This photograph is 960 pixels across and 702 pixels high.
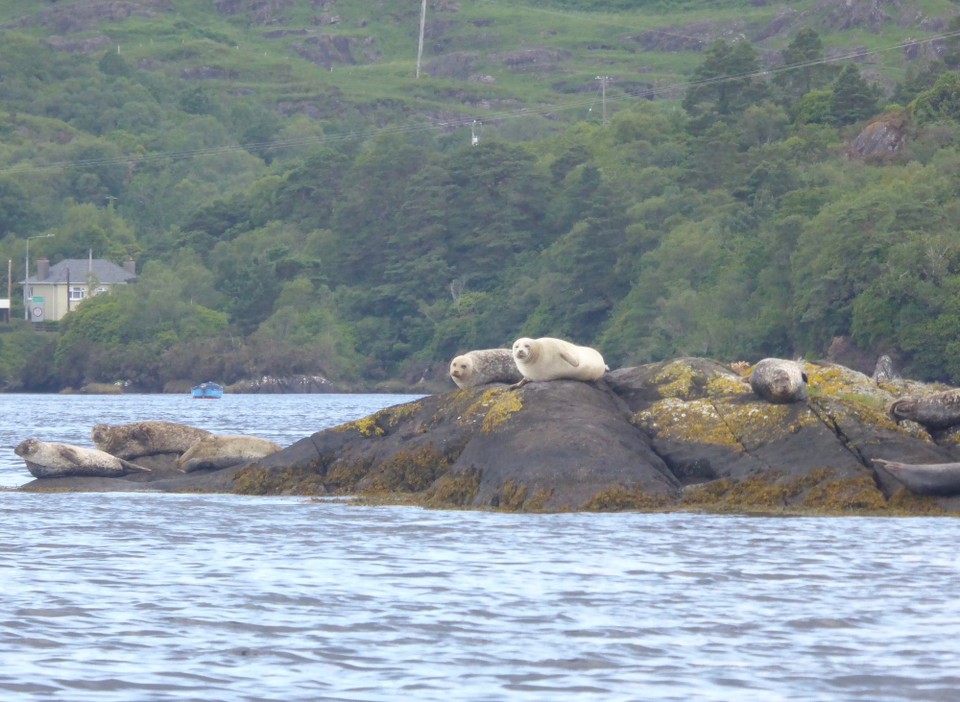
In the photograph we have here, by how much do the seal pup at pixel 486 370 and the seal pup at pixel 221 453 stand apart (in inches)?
141

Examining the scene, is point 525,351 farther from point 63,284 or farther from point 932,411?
point 63,284

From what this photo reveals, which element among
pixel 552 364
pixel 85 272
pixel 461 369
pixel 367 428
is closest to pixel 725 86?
pixel 85 272

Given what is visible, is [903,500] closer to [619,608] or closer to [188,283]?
[619,608]

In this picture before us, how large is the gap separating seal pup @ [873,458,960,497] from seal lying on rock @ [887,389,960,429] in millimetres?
1121

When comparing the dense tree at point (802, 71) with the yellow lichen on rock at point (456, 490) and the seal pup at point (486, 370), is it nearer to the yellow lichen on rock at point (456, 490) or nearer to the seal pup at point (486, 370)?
the seal pup at point (486, 370)

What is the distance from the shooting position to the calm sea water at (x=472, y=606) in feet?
41.7

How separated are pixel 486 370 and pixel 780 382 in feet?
17.1

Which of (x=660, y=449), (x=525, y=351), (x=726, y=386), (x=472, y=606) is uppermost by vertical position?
(x=525, y=351)

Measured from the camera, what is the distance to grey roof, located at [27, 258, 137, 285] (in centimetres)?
15438

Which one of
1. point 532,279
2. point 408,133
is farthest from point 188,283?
point 408,133

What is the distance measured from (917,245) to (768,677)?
6791 cm

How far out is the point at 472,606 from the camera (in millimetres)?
15836

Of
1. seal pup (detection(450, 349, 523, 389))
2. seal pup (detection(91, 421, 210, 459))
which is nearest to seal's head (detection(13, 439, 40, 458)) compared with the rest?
seal pup (detection(91, 421, 210, 459))

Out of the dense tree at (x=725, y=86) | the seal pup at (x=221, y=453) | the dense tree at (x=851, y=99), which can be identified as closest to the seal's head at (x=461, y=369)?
the seal pup at (x=221, y=453)
